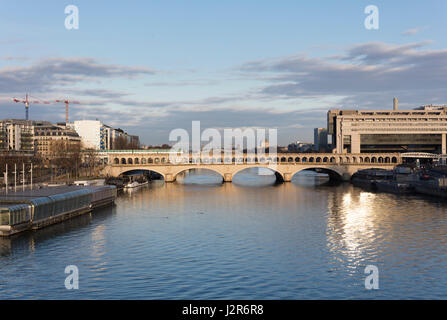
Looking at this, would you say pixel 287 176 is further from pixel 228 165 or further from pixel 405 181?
pixel 405 181

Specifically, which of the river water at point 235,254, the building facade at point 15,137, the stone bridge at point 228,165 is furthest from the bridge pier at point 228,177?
the building facade at point 15,137

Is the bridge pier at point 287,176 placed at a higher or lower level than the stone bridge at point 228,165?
lower

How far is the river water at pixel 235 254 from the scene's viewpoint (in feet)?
88.0

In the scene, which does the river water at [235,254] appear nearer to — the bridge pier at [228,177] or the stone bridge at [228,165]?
the stone bridge at [228,165]

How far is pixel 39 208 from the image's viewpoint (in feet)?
144

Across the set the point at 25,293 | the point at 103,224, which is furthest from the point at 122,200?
the point at 25,293

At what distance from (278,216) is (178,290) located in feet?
95.2

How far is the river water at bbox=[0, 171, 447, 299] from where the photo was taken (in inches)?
1056

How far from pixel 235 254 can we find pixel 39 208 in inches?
769

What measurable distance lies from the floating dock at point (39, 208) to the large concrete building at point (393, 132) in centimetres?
11401

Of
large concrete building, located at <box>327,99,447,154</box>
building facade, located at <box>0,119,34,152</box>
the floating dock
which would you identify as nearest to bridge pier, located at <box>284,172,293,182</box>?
large concrete building, located at <box>327,99,447,154</box>

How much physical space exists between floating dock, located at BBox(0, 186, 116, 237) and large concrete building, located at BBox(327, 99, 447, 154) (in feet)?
374

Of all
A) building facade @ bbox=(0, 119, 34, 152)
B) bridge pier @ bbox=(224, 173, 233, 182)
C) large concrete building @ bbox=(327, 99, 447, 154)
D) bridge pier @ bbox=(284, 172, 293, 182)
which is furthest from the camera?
large concrete building @ bbox=(327, 99, 447, 154)

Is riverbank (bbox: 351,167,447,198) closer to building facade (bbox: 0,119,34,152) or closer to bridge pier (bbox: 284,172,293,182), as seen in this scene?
bridge pier (bbox: 284,172,293,182)
